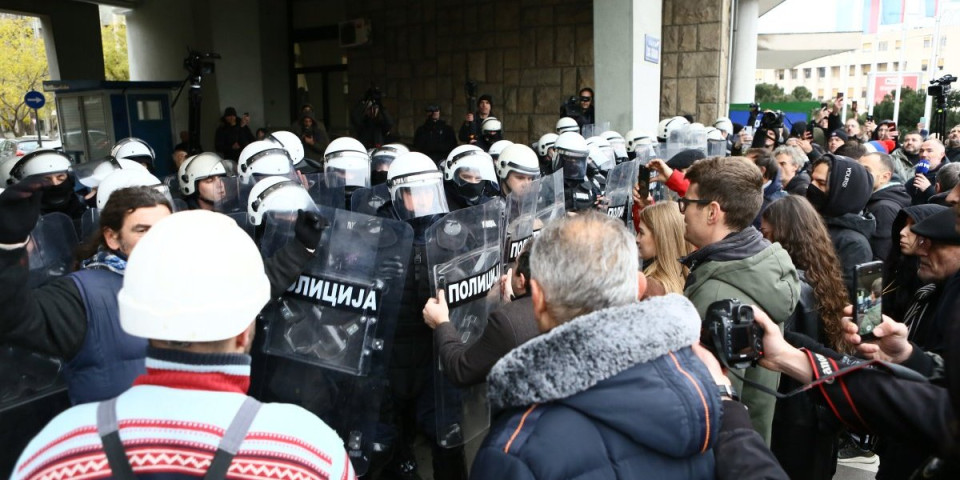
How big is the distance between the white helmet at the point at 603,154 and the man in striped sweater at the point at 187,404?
5496 millimetres

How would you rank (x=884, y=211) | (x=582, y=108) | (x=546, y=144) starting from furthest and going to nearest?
(x=582, y=108) < (x=546, y=144) < (x=884, y=211)

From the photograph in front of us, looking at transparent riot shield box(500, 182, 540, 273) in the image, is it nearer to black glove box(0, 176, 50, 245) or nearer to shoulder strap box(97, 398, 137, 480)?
black glove box(0, 176, 50, 245)

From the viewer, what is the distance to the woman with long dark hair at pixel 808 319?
8.53 ft

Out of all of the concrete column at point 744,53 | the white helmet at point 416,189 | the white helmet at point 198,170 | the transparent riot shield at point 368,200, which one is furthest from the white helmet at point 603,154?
the concrete column at point 744,53

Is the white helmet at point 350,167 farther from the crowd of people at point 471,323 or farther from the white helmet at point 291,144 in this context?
the white helmet at point 291,144

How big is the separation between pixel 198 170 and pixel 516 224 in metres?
2.53

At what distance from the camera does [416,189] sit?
3473 mm

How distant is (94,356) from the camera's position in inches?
77.9

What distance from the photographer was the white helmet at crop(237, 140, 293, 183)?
453 cm

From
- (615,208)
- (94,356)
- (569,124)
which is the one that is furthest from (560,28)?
(94,356)

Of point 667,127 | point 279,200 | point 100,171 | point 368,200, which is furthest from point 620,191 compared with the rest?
point 667,127

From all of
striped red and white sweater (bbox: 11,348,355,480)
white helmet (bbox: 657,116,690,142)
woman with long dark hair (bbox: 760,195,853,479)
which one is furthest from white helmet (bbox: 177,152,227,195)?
white helmet (bbox: 657,116,690,142)

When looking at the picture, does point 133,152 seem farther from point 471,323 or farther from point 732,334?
point 732,334

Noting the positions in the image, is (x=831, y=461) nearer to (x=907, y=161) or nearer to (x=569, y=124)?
(x=569, y=124)
